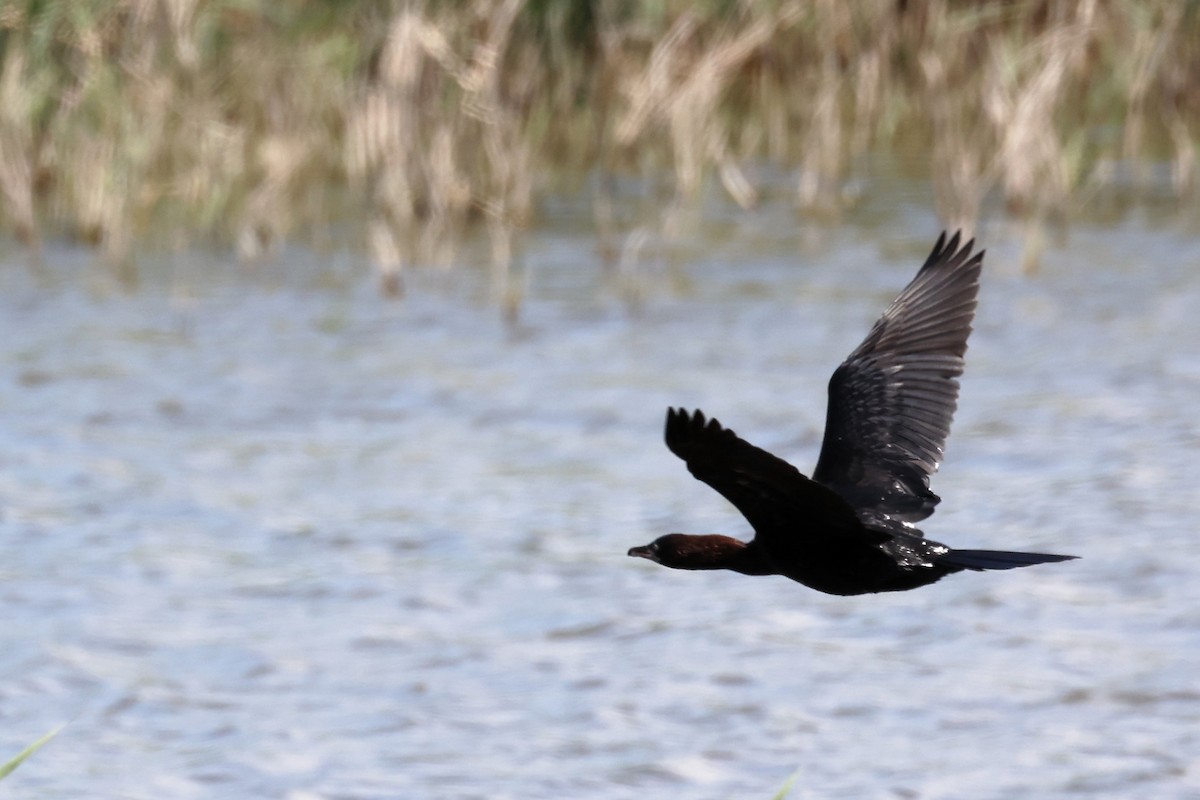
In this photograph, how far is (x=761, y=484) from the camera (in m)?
3.54

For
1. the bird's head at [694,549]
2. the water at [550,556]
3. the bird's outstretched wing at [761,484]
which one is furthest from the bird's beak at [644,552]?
the water at [550,556]

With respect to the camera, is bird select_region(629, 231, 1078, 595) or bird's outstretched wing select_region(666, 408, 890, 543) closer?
bird's outstretched wing select_region(666, 408, 890, 543)

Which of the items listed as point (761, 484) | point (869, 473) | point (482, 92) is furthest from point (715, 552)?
point (482, 92)

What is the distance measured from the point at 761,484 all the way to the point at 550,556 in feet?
7.65

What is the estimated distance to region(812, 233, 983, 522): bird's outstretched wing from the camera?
445 centimetres

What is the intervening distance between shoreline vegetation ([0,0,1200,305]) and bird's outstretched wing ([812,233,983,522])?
158 inches

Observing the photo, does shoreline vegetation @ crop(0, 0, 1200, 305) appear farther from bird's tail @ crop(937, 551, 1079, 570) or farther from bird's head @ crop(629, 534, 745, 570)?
bird's tail @ crop(937, 551, 1079, 570)

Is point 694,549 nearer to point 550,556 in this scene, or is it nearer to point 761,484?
point 761,484

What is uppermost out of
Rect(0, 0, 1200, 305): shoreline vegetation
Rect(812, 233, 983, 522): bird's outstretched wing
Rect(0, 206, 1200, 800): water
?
Rect(0, 0, 1200, 305): shoreline vegetation

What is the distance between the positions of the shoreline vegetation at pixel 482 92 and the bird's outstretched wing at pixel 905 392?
402cm

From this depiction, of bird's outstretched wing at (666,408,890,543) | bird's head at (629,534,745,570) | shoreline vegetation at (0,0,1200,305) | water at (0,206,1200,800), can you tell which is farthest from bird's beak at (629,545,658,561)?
shoreline vegetation at (0,0,1200,305)

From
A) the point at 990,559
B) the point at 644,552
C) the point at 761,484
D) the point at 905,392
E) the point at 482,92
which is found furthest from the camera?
the point at 482,92

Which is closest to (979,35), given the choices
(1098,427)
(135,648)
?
(1098,427)

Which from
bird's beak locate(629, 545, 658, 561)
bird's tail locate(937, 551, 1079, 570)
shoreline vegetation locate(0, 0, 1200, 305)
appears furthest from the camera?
shoreline vegetation locate(0, 0, 1200, 305)
